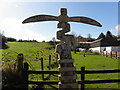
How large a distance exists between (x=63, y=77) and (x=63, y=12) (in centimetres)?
256

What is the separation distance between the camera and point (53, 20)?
6.32 metres

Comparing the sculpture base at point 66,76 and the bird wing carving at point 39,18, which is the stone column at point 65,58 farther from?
the bird wing carving at point 39,18

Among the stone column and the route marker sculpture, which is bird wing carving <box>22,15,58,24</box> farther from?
the stone column

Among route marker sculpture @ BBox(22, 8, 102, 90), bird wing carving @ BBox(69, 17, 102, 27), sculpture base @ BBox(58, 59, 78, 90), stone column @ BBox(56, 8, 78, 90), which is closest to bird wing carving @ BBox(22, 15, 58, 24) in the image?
route marker sculpture @ BBox(22, 8, 102, 90)

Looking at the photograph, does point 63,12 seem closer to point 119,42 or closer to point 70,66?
point 70,66

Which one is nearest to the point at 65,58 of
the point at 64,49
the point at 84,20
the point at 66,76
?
the point at 64,49

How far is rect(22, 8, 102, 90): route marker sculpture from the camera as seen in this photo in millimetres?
6012

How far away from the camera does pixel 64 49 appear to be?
6219 millimetres

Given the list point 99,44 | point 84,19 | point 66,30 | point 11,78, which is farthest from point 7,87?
point 99,44

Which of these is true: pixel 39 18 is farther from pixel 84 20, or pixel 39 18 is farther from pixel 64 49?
pixel 84 20

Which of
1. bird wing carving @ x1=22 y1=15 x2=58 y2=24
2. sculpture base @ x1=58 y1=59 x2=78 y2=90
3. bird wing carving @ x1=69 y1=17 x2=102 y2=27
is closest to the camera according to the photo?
sculpture base @ x1=58 y1=59 x2=78 y2=90

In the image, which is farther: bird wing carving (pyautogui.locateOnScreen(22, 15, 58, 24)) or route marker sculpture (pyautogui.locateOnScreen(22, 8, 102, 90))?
bird wing carving (pyautogui.locateOnScreen(22, 15, 58, 24))

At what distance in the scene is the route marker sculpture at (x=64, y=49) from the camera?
6.01m

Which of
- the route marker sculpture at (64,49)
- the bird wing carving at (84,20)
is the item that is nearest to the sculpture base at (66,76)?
the route marker sculpture at (64,49)
